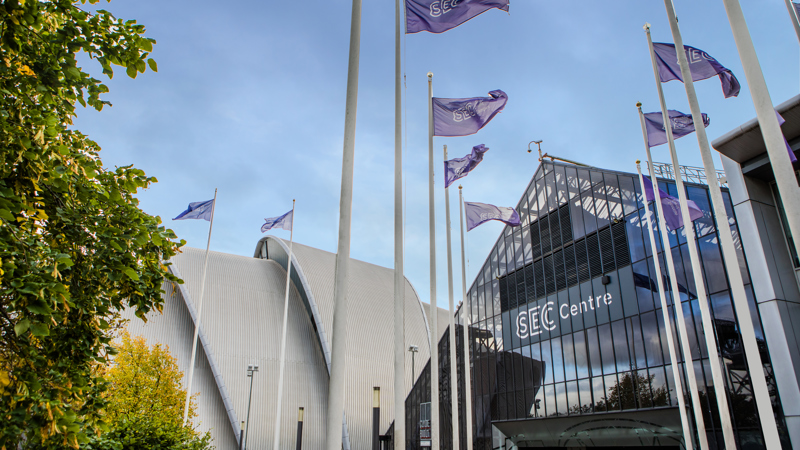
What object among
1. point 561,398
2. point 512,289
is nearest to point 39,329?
point 561,398

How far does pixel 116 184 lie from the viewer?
306 inches

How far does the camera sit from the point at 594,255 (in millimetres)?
27875

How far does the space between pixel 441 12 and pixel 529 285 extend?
22.3m

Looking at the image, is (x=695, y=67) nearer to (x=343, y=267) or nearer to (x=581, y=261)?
(x=343, y=267)

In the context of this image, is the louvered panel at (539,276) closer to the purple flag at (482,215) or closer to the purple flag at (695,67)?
the purple flag at (482,215)

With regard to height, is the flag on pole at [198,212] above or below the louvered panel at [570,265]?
above

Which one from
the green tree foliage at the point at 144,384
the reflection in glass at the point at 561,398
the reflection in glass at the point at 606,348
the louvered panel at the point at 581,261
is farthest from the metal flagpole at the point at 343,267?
the louvered panel at the point at 581,261

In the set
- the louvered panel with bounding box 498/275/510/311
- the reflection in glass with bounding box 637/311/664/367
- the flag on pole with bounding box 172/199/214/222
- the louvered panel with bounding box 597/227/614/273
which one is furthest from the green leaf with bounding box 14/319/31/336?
the louvered panel with bounding box 498/275/510/311

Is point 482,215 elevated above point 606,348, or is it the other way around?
point 482,215

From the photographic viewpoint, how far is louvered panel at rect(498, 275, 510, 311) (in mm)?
33350

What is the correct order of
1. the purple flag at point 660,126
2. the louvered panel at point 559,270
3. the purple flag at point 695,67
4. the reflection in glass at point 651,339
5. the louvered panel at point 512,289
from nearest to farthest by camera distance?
the purple flag at point 695,67 < the purple flag at point 660,126 < the reflection in glass at point 651,339 < the louvered panel at point 559,270 < the louvered panel at point 512,289

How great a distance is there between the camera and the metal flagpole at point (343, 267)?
25.7 ft

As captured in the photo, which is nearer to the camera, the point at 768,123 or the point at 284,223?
the point at 768,123

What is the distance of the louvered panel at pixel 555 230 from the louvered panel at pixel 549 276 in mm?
720
